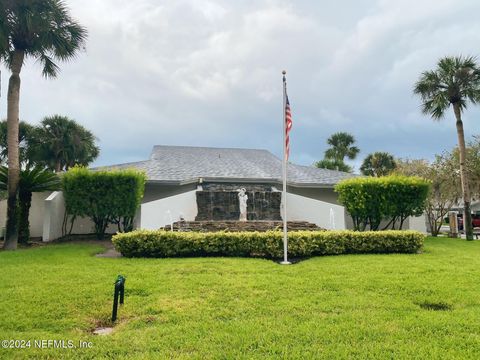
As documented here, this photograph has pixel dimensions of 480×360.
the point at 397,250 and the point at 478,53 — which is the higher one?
the point at 478,53

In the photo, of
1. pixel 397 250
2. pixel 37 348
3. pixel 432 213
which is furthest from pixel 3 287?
pixel 432 213

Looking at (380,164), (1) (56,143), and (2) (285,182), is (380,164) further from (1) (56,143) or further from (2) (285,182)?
(1) (56,143)

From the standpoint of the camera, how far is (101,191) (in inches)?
540

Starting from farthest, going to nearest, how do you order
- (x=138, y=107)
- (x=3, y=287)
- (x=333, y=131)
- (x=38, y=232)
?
(x=333, y=131)
(x=138, y=107)
(x=38, y=232)
(x=3, y=287)

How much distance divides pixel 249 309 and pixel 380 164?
32.1 m

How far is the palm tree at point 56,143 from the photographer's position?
75.0 feet

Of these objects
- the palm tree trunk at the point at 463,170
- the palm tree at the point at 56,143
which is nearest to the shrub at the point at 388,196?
the palm tree trunk at the point at 463,170

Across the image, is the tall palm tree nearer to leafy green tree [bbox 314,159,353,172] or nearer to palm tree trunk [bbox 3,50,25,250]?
leafy green tree [bbox 314,159,353,172]

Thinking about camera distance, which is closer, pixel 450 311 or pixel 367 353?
pixel 367 353

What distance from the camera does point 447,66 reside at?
1797 centimetres

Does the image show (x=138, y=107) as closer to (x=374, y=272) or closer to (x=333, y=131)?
(x=374, y=272)

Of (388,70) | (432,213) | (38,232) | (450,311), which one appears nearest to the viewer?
(450,311)

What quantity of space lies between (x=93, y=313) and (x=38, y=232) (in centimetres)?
1432

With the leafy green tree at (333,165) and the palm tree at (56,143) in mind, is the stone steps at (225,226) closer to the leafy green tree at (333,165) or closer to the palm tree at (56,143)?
the palm tree at (56,143)
